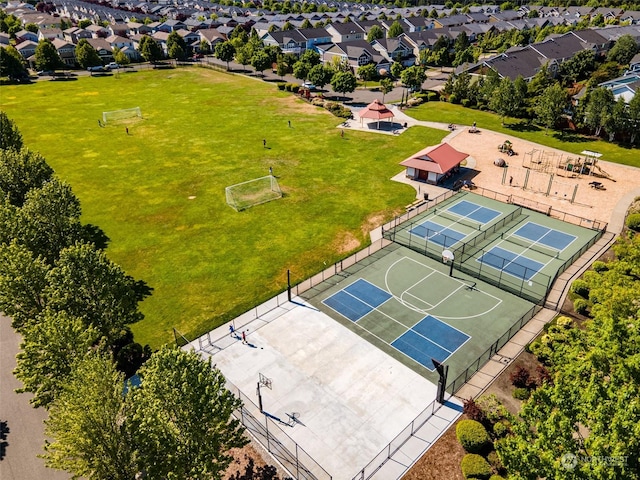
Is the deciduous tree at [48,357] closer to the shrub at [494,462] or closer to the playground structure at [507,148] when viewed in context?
the shrub at [494,462]

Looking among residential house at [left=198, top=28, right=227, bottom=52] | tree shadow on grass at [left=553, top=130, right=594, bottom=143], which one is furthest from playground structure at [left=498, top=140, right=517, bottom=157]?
residential house at [left=198, top=28, right=227, bottom=52]

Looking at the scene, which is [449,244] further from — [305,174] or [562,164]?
[562,164]

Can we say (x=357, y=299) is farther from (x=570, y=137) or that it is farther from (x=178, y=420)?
(x=570, y=137)

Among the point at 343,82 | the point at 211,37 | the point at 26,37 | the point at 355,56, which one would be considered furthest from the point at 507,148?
the point at 26,37

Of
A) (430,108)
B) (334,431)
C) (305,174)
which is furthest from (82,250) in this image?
(430,108)

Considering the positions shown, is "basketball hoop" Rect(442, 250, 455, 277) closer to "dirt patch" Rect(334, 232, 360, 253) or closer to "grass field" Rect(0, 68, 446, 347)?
"grass field" Rect(0, 68, 446, 347)
